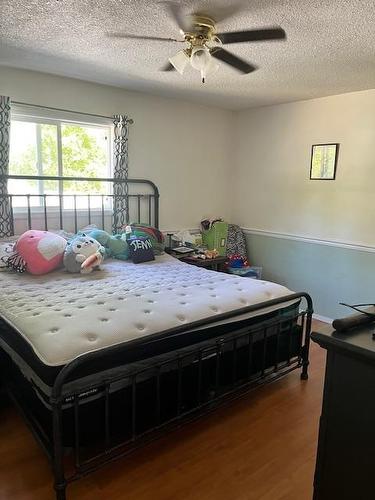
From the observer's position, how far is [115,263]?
10.6ft

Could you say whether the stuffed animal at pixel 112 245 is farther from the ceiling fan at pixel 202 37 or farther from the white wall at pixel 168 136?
the ceiling fan at pixel 202 37

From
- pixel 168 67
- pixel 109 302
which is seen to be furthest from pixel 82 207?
pixel 109 302

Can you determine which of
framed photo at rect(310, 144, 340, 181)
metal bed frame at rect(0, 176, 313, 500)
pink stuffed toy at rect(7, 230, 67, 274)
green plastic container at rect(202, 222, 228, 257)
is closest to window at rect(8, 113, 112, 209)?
pink stuffed toy at rect(7, 230, 67, 274)

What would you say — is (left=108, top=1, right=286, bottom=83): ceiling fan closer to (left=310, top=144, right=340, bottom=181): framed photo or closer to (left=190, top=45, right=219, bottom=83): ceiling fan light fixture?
(left=190, top=45, right=219, bottom=83): ceiling fan light fixture

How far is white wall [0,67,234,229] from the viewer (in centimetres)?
331

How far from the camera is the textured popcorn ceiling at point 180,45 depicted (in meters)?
1.95

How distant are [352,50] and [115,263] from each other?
2363 millimetres

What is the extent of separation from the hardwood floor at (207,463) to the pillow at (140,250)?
4.87 ft

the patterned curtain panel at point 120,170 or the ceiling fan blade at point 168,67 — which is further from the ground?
the ceiling fan blade at point 168,67

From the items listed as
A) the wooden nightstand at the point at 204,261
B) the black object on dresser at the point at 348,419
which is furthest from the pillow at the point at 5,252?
the black object on dresser at the point at 348,419

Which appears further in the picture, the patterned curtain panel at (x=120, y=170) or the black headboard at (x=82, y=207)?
the patterned curtain panel at (x=120, y=170)

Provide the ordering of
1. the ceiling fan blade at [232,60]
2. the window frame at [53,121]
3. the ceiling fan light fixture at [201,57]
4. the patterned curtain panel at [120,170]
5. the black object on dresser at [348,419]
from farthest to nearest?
1. the patterned curtain panel at [120,170]
2. the window frame at [53,121]
3. the ceiling fan blade at [232,60]
4. the ceiling fan light fixture at [201,57]
5. the black object on dresser at [348,419]

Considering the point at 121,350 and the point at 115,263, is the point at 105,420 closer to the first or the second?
the point at 121,350

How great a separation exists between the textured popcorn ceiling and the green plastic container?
4.87 ft
